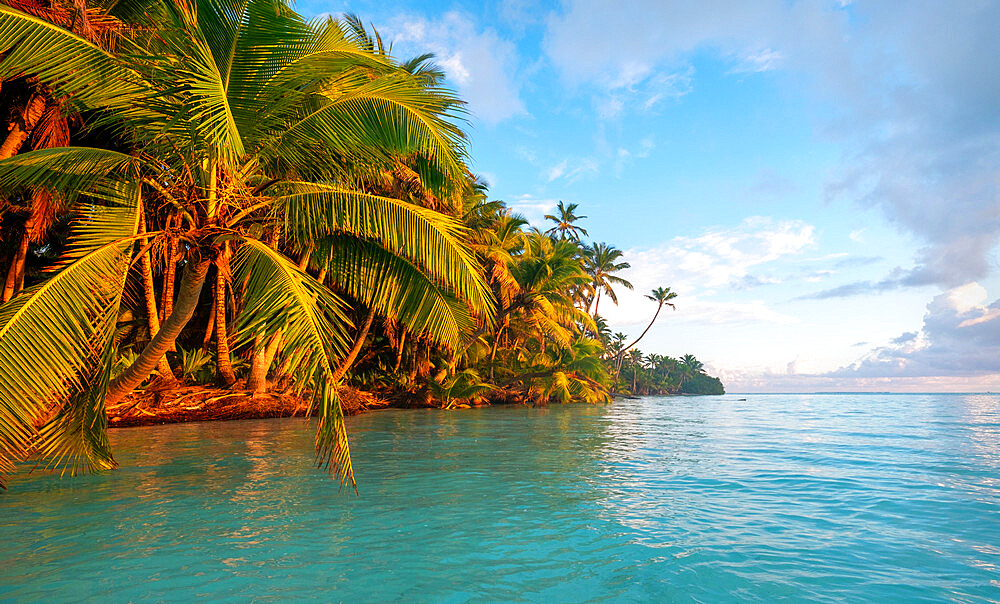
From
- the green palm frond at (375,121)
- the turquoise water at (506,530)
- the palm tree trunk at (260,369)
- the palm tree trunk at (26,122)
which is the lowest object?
the turquoise water at (506,530)

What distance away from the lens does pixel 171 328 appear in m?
5.50

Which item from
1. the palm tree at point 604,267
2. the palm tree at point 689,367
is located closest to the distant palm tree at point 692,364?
the palm tree at point 689,367

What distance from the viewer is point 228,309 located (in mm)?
17250

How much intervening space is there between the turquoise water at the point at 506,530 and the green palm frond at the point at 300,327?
75 cm

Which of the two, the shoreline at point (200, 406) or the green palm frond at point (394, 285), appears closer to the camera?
the green palm frond at point (394, 285)

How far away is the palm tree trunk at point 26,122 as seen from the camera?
9211 mm

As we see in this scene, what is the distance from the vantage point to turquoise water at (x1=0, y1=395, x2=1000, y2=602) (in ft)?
9.31

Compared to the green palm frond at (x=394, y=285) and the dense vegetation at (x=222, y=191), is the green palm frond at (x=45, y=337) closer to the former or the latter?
the dense vegetation at (x=222, y=191)

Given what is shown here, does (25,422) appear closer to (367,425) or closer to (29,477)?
(29,477)

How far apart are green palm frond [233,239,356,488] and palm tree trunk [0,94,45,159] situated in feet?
27.4

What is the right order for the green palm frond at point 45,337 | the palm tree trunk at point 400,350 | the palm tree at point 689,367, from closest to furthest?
1. the green palm frond at point 45,337
2. the palm tree trunk at point 400,350
3. the palm tree at point 689,367

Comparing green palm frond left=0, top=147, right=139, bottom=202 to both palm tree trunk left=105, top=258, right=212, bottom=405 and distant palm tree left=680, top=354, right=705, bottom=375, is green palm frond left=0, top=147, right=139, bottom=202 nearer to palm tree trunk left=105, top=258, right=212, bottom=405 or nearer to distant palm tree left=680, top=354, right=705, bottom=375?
palm tree trunk left=105, top=258, right=212, bottom=405

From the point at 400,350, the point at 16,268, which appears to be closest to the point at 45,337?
the point at 16,268

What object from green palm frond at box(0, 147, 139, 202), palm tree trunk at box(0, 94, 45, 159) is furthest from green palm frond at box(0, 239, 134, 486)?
palm tree trunk at box(0, 94, 45, 159)
